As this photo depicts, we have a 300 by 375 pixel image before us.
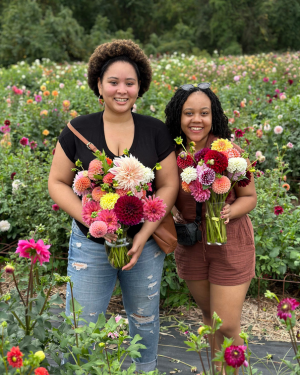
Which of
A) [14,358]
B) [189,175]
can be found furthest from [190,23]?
[14,358]

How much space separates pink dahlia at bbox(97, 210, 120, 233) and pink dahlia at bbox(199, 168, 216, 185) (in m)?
0.40

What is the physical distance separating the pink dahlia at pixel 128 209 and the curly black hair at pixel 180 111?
0.65m

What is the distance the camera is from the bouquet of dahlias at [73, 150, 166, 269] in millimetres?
1620

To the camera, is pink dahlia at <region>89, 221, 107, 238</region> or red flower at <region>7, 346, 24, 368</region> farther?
pink dahlia at <region>89, 221, 107, 238</region>

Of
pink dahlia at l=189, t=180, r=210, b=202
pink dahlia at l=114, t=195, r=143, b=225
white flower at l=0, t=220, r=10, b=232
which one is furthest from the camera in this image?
white flower at l=0, t=220, r=10, b=232

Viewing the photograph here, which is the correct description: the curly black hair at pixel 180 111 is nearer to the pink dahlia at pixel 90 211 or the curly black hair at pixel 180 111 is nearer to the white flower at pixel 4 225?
the pink dahlia at pixel 90 211

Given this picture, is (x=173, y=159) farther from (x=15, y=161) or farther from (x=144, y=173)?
(x=15, y=161)

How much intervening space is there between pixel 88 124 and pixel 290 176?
3.89 meters

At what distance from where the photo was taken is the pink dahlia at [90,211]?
1.70 metres

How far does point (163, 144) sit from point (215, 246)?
1.87 ft

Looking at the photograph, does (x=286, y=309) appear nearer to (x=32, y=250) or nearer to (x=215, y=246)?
(x=32, y=250)

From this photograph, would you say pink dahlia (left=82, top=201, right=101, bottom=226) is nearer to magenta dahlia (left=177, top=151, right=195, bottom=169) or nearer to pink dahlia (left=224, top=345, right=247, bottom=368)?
magenta dahlia (left=177, top=151, right=195, bottom=169)

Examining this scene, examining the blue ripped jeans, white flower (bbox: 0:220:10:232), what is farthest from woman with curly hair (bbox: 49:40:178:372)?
white flower (bbox: 0:220:10:232)

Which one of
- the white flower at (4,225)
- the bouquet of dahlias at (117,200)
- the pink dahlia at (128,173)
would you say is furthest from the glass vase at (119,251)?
the white flower at (4,225)
